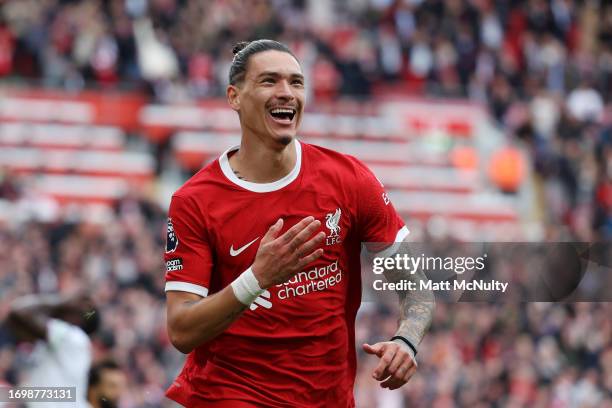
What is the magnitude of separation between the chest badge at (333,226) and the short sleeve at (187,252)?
47 cm

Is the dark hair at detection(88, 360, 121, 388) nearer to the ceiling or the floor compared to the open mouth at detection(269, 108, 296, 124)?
nearer to the floor

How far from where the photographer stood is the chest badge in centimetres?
539

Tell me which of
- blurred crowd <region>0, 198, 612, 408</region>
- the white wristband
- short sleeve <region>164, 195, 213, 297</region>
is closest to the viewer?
the white wristband

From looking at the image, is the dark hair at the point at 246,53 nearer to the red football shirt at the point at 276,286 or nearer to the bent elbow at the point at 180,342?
the red football shirt at the point at 276,286

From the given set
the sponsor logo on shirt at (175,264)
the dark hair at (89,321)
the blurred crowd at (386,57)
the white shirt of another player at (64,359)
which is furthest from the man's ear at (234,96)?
the blurred crowd at (386,57)

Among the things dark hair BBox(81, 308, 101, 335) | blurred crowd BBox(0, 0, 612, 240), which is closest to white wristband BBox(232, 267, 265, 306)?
dark hair BBox(81, 308, 101, 335)

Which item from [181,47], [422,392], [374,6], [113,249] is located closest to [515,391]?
[422,392]

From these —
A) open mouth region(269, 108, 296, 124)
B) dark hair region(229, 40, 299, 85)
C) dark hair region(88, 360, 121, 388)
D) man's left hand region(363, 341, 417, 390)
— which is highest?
dark hair region(229, 40, 299, 85)

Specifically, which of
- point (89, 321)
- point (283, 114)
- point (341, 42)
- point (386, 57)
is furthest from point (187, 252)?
point (341, 42)

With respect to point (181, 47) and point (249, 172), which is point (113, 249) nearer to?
point (181, 47)

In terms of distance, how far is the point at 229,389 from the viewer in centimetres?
532

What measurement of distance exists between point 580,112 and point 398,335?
58.4ft

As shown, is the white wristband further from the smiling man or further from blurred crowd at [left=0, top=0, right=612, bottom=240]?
blurred crowd at [left=0, top=0, right=612, bottom=240]

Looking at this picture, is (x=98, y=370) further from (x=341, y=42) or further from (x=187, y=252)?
(x=341, y=42)
